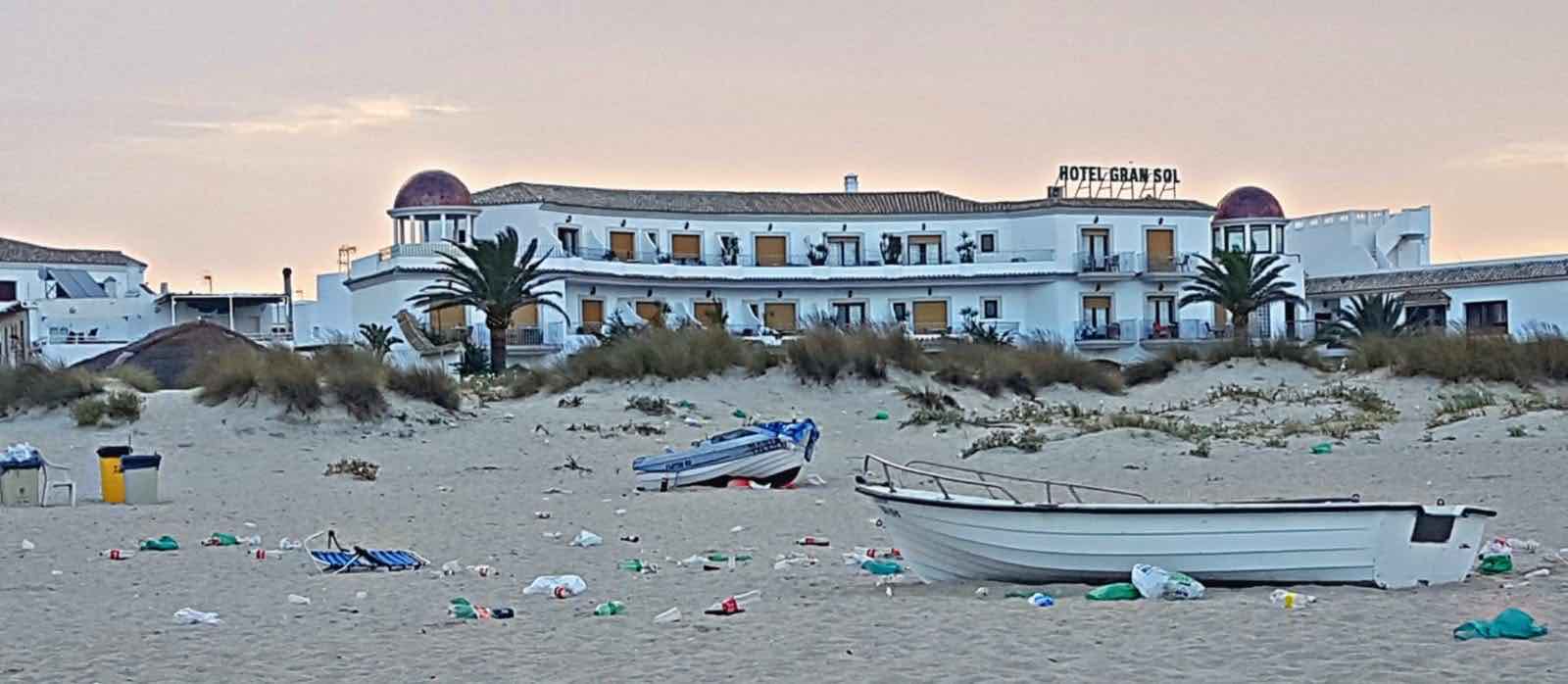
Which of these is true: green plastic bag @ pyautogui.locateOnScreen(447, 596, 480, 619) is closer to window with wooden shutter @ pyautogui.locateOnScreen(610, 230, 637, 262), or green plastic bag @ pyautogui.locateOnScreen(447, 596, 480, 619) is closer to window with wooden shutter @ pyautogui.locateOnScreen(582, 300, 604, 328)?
window with wooden shutter @ pyautogui.locateOnScreen(582, 300, 604, 328)

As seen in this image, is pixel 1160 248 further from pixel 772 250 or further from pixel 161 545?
pixel 161 545

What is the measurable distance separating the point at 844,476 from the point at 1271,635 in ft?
43.2

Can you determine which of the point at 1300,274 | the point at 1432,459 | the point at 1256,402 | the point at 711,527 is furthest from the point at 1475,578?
the point at 1300,274

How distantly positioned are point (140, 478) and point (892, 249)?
43398 millimetres

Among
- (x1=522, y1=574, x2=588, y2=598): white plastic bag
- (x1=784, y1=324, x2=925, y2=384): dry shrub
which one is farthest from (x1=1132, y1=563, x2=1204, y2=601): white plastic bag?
(x1=784, y1=324, x2=925, y2=384): dry shrub

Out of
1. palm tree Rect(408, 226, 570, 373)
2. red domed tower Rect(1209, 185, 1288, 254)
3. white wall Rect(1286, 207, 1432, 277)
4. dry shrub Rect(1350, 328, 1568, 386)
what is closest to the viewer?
dry shrub Rect(1350, 328, 1568, 386)

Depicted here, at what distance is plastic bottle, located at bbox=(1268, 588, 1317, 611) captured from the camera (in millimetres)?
9992

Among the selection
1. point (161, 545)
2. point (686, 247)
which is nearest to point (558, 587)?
point (161, 545)

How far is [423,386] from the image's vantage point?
2825 cm

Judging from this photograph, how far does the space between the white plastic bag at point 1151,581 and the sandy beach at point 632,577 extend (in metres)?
0.16

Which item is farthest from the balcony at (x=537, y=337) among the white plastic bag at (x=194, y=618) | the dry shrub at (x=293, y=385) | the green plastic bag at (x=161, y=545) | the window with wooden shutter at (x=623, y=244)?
the white plastic bag at (x=194, y=618)

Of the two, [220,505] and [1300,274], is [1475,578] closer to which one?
[220,505]

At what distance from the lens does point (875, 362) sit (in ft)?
106

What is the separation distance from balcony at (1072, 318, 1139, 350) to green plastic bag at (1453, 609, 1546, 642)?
5069 cm
